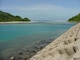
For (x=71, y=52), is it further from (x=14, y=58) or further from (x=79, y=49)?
(x=14, y=58)

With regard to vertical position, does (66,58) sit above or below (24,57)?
above

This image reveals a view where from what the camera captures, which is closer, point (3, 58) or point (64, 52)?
point (64, 52)

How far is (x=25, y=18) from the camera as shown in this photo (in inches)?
4909

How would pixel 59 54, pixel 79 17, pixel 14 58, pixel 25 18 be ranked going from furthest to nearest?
pixel 25 18 < pixel 79 17 < pixel 14 58 < pixel 59 54

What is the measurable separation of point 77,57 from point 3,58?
36.1 ft

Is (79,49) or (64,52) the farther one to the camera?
(64,52)

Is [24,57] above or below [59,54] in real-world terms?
below

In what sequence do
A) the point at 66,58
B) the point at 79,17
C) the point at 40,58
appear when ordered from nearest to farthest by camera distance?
the point at 66,58 → the point at 40,58 → the point at 79,17

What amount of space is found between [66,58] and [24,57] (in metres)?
10.0

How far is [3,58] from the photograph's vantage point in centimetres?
1370

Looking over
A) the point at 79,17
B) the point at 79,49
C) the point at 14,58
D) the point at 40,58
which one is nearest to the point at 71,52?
the point at 79,49

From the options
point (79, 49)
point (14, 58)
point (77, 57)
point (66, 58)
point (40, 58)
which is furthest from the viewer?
point (14, 58)

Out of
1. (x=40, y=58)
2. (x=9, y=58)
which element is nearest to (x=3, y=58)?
(x=9, y=58)

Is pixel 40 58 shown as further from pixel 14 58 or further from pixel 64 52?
pixel 14 58
